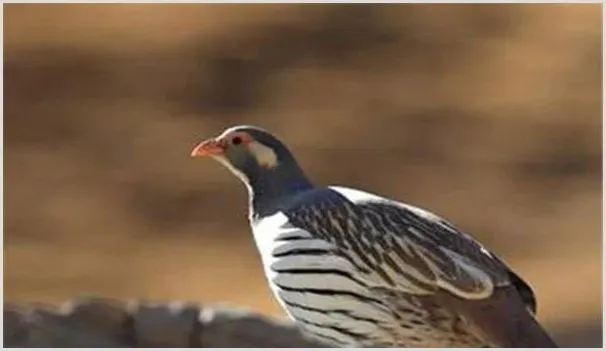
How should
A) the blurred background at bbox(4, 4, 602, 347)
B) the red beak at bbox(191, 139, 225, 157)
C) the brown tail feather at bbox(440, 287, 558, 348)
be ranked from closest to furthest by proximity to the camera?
the brown tail feather at bbox(440, 287, 558, 348) < the red beak at bbox(191, 139, 225, 157) < the blurred background at bbox(4, 4, 602, 347)

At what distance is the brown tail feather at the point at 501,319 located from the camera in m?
2.10

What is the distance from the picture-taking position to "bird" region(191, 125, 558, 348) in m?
2.10

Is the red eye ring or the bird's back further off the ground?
the red eye ring

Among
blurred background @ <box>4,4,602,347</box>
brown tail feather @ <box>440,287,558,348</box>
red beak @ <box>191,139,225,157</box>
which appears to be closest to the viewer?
brown tail feather @ <box>440,287,558,348</box>

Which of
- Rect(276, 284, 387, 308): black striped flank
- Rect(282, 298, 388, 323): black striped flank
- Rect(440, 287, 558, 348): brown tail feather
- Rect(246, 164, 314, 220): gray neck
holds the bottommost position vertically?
Rect(440, 287, 558, 348): brown tail feather

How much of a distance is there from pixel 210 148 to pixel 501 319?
49 centimetres

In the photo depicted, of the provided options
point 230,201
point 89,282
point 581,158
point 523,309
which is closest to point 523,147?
point 581,158

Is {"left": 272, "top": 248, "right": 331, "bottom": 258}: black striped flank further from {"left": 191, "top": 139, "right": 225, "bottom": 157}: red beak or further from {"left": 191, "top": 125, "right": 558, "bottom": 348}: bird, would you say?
{"left": 191, "top": 139, "right": 225, "bottom": 157}: red beak

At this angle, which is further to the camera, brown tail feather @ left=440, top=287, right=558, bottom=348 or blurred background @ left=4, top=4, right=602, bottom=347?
blurred background @ left=4, top=4, right=602, bottom=347

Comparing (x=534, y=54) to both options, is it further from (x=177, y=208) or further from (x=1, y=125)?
(x=1, y=125)

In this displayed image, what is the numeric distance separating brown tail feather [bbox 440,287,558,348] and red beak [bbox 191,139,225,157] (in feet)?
1.28

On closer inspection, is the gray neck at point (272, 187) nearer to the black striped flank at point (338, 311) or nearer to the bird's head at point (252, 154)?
the bird's head at point (252, 154)

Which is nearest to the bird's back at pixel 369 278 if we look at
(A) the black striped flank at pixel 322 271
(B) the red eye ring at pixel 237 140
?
(A) the black striped flank at pixel 322 271

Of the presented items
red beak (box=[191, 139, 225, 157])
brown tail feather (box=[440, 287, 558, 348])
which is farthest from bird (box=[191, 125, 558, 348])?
red beak (box=[191, 139, 225, 157])
